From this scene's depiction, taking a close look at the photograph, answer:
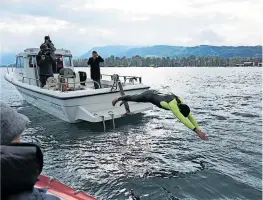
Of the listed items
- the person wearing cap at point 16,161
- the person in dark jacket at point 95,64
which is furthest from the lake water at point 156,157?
the person wearing cap at point 16,161

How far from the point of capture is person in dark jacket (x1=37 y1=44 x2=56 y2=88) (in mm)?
13128

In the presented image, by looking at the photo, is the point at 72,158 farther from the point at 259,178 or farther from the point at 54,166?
the point at 259,178

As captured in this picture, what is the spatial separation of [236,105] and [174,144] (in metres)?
9.34

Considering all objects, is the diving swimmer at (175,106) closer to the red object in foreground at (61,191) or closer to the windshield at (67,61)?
the red object in foreground at (61,191)

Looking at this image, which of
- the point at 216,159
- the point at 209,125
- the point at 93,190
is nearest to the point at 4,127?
the point at 93,190

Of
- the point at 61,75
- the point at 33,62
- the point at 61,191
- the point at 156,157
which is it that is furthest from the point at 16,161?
the point at 33,62

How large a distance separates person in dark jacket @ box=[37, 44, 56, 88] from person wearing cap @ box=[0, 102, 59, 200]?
39.2ft

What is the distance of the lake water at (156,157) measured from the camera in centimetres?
603

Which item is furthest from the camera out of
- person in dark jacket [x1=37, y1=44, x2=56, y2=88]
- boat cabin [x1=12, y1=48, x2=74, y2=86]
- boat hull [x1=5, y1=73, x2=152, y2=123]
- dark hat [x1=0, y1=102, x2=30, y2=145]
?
boat cabin [x1=12, y1=48, x2=74, y2=86]

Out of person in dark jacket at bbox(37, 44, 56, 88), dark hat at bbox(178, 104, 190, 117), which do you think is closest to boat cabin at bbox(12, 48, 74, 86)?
person in dark jacket at bbox(37, 44, 56, 88)

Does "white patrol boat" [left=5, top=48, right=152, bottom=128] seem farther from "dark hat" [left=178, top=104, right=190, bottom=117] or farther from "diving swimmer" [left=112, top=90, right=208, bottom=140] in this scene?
"dark hat" [left=178, top=104, right=190, bottom=117]

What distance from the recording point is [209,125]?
11.6m

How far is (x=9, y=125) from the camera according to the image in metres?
1.78

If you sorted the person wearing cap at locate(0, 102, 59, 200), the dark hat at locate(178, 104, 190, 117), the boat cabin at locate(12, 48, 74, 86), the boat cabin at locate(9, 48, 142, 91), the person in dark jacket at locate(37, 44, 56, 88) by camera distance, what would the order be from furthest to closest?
the boat cabin at locate(12, 48, 74, 86)
the person in dark jacket at locate(37, 44, 56, 88)
the boat cabin at locate(9, 48, 142, 91)
the dark hat at locate(178, 104, 190, 117)
the person wearing cap at locate(0, 102, 59, 200)
